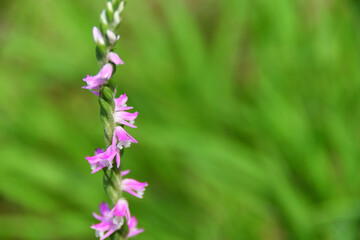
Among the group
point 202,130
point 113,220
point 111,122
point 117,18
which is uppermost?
point 202,130

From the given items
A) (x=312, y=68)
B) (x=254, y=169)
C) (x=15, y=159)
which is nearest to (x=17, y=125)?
(x=15, y=159)

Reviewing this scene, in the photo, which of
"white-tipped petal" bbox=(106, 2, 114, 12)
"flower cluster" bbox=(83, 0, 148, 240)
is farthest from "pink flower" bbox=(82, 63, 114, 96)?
"white-tipped petal" bbox=(106, 2, 114, 12)

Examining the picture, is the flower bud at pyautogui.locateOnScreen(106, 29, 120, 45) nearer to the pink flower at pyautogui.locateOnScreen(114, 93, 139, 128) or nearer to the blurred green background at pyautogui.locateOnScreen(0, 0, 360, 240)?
the pink flower at pyautogui.locateOnScreen(114, 93, 139, 128)

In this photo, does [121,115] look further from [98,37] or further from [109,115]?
[98,37]

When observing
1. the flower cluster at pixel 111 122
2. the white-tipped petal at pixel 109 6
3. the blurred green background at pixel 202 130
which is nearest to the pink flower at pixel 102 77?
the flower cluster at pixel 111 122

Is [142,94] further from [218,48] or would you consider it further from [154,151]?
[218,48]

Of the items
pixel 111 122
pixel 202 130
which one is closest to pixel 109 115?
pixel 111 122

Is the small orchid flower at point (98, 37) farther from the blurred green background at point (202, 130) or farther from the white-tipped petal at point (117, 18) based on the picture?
the blurred green background at point (202, 130)
